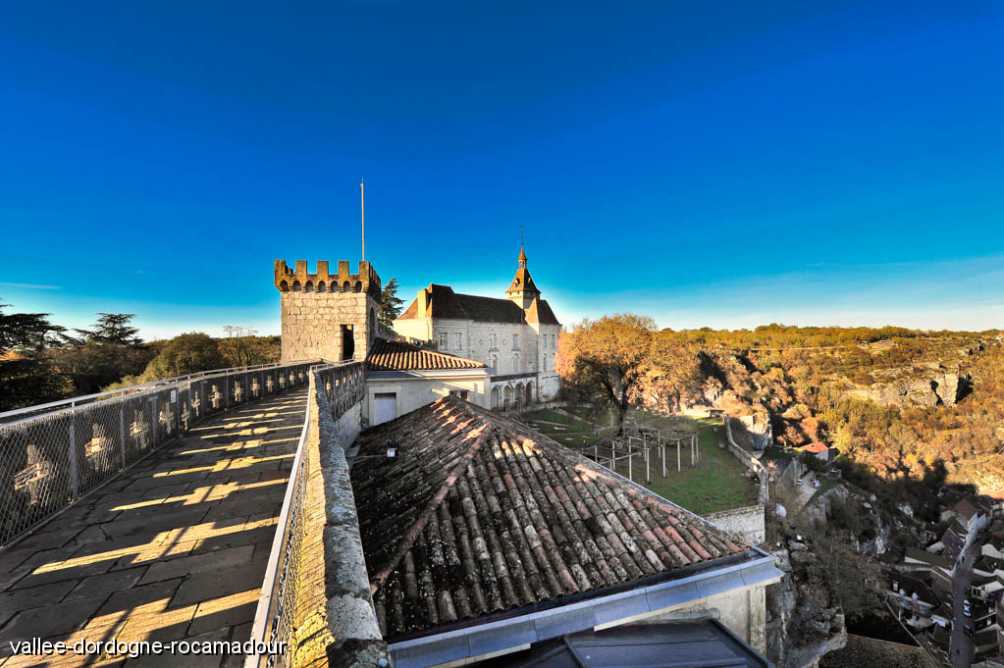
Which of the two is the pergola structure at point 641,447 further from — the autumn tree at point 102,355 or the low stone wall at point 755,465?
the autumn tree at point 102,355

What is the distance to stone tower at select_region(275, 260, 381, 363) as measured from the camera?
18438 mm

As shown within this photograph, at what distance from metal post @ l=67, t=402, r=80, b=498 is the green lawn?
1985 centimetres

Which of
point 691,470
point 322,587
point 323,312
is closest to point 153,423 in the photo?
point 322,587

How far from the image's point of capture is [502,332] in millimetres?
46469

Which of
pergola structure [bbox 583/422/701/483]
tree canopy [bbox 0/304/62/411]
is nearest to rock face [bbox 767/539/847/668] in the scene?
pergola structure [bbox 583/422/701/483]

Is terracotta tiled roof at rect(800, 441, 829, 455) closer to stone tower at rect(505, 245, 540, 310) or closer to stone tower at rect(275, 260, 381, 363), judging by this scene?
stone tower at rect(505, 245, 540, 310)

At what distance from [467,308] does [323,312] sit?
25384 millimetres

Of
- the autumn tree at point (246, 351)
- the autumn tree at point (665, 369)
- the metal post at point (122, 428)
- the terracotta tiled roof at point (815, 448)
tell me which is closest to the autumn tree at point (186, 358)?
the autumn tree at point (246, 351)

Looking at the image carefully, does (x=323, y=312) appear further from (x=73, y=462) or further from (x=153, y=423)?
(x=73, y=462)

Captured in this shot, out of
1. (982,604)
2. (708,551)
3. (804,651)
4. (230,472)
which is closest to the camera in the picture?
(230,472)

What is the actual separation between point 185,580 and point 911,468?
237 feet

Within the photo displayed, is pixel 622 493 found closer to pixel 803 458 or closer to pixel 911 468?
pixel 803 458

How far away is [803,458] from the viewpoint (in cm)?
4125

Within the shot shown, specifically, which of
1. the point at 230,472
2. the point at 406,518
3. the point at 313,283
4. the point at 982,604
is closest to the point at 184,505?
the point at 230,472
